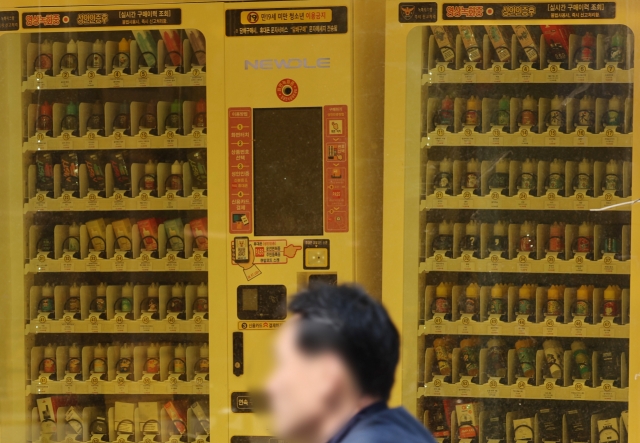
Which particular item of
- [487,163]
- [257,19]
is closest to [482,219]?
[487,163]

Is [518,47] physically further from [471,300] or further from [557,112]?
[471,300]

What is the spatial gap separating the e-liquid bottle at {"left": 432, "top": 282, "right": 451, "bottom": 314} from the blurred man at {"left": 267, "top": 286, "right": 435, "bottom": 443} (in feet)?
6.09

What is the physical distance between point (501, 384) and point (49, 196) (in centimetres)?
193

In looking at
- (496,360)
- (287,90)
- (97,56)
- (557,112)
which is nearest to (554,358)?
(496,360)

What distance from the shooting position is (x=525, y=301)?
9.47 feet

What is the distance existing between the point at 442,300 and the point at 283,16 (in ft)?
4.10

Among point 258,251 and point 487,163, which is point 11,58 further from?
point 487,163

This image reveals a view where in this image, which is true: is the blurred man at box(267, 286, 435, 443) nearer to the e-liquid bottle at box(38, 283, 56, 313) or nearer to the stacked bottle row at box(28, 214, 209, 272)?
the stacked bottle row at box(28, 214, 209, 272)

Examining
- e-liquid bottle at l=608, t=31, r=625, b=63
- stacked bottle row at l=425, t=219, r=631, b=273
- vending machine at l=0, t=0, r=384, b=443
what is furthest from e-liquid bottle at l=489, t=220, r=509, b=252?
e-liquid bottle at l=608, t=31, r=625, b=63

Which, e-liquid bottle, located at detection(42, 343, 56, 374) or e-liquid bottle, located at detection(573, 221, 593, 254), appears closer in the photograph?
e-liquid bottle, located at detection(573, 221, 593, 254)

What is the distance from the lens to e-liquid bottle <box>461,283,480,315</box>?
288cm

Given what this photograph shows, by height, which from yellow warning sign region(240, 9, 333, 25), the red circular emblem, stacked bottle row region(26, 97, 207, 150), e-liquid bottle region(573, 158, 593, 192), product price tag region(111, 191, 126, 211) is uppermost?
yellow warning sign region(240, 9, 333, 25)

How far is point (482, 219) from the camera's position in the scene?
2854mm

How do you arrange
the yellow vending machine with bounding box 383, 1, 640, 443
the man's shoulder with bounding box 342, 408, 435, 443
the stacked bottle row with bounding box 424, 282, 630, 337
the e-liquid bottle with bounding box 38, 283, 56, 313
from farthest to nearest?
the e-liquid bottle with bounding box 38, 283, 56, 313, the stacked bottle row with bounding box 424, 282, 630, 337, the yellow vending machine with bounding box 383, 1, 640, 443, the man's shoulder with bounding box 342, 408, 435, 443
